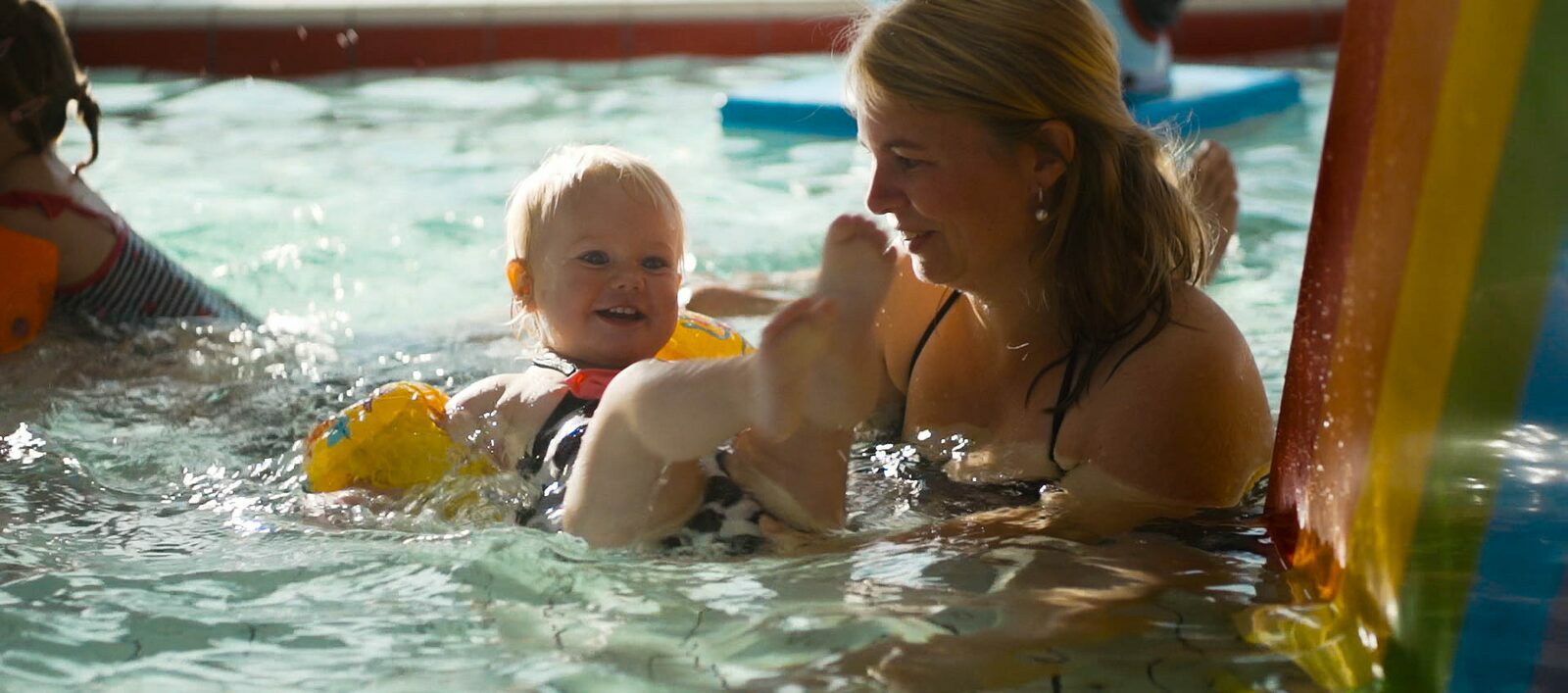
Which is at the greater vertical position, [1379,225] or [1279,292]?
[1379,225]

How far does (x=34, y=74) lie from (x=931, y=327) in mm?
2294

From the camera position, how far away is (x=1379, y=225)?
2.15m

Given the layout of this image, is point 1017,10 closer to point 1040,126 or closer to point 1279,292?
point 1040,126

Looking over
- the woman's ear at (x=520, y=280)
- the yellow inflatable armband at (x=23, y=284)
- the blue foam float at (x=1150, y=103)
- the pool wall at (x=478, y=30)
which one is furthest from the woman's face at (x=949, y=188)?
the pool wall at (x=478, y=30)

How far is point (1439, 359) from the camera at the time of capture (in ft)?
6.43

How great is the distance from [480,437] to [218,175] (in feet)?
13.7

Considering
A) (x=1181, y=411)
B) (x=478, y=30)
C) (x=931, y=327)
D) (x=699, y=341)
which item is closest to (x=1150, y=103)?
(x=478, y=30)

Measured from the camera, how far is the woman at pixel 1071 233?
2.69 metres

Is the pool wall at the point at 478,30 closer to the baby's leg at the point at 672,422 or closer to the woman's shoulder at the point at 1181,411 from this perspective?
the woman's shoulder at the point at 1181,411

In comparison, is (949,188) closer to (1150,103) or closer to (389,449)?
(389,449)

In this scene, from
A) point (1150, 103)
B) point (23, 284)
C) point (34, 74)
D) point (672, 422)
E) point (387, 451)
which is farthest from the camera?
point (1150, 103)

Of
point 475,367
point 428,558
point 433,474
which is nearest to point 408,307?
point 475,367

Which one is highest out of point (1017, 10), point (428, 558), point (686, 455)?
point (1017, 10)

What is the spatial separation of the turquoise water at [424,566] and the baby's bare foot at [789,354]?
32cm
